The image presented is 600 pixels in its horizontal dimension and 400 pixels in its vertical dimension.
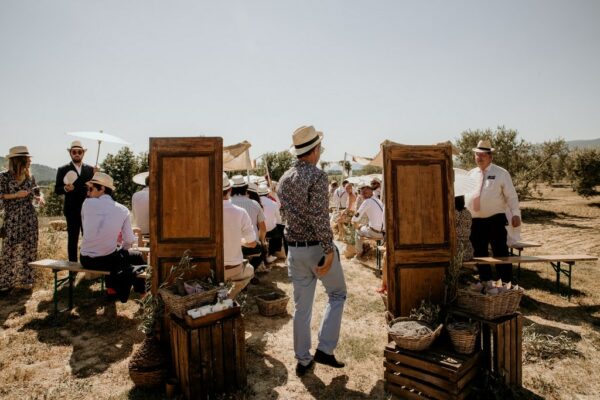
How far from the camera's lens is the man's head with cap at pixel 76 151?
20.6 ft

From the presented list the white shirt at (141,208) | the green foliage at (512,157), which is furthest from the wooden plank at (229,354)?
the green foliage at (512,157)

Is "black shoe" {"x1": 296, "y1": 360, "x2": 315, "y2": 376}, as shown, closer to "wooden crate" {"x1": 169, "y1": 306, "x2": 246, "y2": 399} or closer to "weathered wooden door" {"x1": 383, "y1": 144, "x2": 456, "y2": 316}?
"wooden crate" {"x1": 169, "y1": 306, "x2": 246, "y2": 399}

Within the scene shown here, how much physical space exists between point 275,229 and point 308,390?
477cm

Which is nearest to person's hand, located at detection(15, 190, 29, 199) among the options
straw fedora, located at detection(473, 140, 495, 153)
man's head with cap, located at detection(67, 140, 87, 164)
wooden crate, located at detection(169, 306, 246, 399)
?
man's head with cap, located at detection(67, 140, 87, 164)

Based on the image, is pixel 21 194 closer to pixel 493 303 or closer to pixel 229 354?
pixel 229 354

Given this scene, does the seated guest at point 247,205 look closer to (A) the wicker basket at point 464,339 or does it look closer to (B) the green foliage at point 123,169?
(A) the wicker basket at point 464,339

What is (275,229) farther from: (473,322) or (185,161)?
(473,322)

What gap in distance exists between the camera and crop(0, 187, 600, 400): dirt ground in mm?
3336

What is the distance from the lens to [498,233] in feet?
18.1

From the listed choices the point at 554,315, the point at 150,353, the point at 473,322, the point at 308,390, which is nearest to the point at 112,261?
the point at 150,353

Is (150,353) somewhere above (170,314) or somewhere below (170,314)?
below

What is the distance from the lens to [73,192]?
20.4 ft

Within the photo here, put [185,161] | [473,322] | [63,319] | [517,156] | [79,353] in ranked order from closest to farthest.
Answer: [473,322] → [185,161] → [79,353] → [63,319] → [517,156]

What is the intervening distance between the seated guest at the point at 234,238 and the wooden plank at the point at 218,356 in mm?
1240
